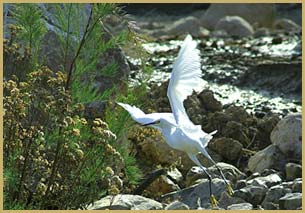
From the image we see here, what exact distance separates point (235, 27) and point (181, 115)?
464 inches

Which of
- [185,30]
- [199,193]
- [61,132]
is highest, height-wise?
[61,132]

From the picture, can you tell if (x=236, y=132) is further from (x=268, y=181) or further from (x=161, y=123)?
(x=161, y=123)

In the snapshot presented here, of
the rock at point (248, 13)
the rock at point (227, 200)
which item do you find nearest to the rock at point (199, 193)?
the rock at point (227, 200)

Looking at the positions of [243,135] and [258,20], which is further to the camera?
[258,20]

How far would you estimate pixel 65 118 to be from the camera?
480 cm

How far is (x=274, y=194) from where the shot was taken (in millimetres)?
5727

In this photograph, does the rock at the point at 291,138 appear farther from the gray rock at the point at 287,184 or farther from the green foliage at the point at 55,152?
the green foliage at the point at 55,152

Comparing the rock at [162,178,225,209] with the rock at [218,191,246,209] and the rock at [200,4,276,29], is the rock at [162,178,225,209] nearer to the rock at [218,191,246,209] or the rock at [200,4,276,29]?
the rock at [218,191,246,209]

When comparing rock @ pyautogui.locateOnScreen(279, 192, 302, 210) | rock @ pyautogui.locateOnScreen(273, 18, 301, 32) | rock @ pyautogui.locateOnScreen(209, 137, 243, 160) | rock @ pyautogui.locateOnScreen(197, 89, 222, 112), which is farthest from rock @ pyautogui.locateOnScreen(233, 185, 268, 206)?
rock @ pyautogui.locateOnScreen(273, 18, 301, 32)

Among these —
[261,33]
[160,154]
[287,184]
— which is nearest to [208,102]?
[160,154]

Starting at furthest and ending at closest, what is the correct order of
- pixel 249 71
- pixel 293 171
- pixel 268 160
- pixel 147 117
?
pixel 249 71 → pixel 268 160 → pixel 293 171 → pixel 147 117

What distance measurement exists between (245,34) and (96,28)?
10872mm

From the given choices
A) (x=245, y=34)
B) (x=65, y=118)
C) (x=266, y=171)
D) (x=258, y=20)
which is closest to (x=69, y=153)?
(x=65, y=118)

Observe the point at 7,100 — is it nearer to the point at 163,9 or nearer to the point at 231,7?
the point at 231,7
